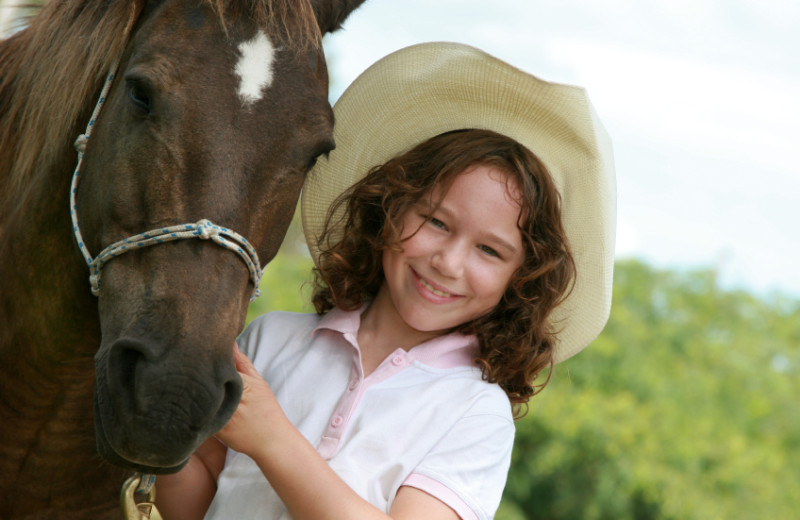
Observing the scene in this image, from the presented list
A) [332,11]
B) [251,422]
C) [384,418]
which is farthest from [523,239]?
[251,422]

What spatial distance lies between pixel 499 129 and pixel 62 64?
1.09 m

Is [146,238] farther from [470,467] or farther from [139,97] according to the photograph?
[470,467]

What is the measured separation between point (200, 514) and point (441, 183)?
1.00 metres

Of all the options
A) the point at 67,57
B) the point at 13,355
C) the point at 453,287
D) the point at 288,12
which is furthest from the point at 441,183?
the point at 13,355

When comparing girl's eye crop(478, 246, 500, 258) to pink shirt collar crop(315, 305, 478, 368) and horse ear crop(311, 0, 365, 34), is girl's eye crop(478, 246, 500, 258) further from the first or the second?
horse ear crop(311, 0, 365, 34)

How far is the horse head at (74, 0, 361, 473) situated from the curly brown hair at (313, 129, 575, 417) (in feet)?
1.37

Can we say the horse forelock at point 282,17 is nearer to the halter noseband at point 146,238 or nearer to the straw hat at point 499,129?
the halter noseband at point 146,238

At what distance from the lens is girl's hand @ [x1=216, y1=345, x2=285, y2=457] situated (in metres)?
1.66

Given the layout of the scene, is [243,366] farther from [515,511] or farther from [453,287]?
[515,511]

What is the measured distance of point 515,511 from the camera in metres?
6.61

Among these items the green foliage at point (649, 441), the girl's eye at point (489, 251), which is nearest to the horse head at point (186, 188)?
the girl's eye at point (489, 251)

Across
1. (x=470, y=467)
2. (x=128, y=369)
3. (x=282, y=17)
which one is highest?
(x=282, y=17)

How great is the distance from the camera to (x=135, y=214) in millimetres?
1579

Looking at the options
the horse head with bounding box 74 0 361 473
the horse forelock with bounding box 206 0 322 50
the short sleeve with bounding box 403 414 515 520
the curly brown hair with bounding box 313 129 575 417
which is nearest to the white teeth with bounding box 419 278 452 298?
the curly brown hair with bounding box 313 129 575 417
